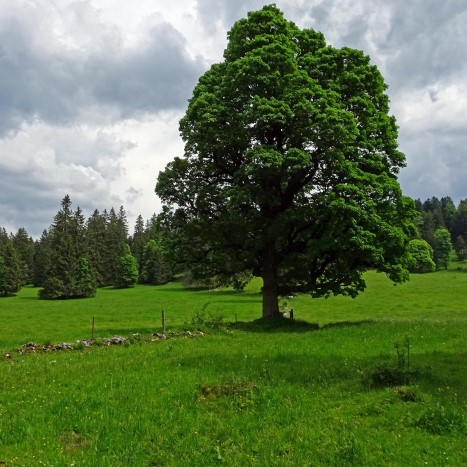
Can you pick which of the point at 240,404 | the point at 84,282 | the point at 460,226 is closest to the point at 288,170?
the point at 240,404

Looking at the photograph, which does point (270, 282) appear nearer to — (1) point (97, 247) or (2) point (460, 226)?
(1) point (97, 247)

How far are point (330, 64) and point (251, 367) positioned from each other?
2276 cm

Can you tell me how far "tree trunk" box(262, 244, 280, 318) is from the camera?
101 ft

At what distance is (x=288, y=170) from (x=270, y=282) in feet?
27.8

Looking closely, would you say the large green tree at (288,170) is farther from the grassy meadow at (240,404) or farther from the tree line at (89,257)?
the tree line at (89,257)

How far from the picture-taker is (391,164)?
102 ft

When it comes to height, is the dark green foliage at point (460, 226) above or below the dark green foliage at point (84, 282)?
above

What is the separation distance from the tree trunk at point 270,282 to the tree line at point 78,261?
68.1 metres

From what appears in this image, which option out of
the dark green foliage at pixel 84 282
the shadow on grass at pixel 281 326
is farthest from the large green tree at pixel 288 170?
the dark green foliage at pixel 84 282

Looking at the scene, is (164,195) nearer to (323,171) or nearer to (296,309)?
(323,171)

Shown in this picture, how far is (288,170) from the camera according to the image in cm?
2658

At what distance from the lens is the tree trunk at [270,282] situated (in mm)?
30875

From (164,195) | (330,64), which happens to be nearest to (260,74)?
(330,64)

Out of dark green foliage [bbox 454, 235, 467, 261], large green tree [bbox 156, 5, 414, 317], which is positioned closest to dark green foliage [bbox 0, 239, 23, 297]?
large green tree [bbox 156, 5, 414, 317]
